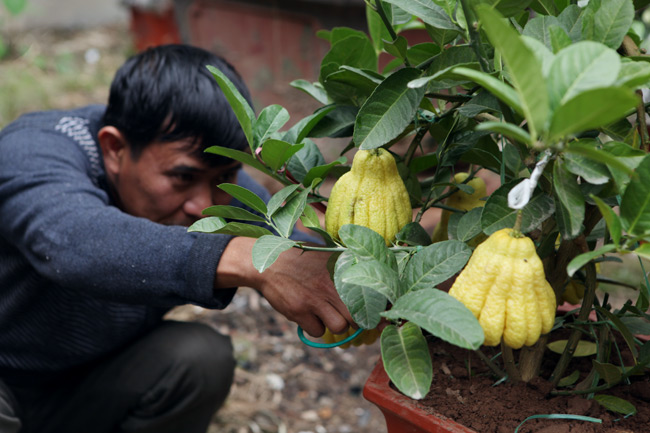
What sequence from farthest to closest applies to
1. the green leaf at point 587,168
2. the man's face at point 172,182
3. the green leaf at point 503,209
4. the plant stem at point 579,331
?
the man's face at point 172,182
the plant stem at point 579,331
the green leaf at point 503,209
the green leaf at point 587,168

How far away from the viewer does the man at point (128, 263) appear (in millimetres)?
919

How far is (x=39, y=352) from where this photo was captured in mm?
1381

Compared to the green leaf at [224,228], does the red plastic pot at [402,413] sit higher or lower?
lower

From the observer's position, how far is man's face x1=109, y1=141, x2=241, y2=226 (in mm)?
1230

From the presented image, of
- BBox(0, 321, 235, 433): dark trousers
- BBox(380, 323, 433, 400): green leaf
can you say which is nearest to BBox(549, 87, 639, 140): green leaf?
BBox(380, 323, 433, 400): green leaf

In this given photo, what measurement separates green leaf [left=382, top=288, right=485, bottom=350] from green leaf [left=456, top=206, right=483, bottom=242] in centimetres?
15

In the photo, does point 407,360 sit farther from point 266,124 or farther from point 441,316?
point 266,124

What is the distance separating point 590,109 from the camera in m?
0.43

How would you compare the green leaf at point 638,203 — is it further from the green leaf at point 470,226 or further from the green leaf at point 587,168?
the green leaf at point 470,226

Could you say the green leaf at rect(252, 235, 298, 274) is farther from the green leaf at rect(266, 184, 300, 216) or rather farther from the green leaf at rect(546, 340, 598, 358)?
the green leaf at rect(546, 340, 598, 358)

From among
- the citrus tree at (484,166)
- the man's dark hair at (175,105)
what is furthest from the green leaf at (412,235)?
the man's dark hair at (175,105)

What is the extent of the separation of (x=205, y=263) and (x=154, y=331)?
68cm

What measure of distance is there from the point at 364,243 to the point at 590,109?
27 centimetres

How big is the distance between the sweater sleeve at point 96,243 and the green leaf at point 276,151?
19cm
